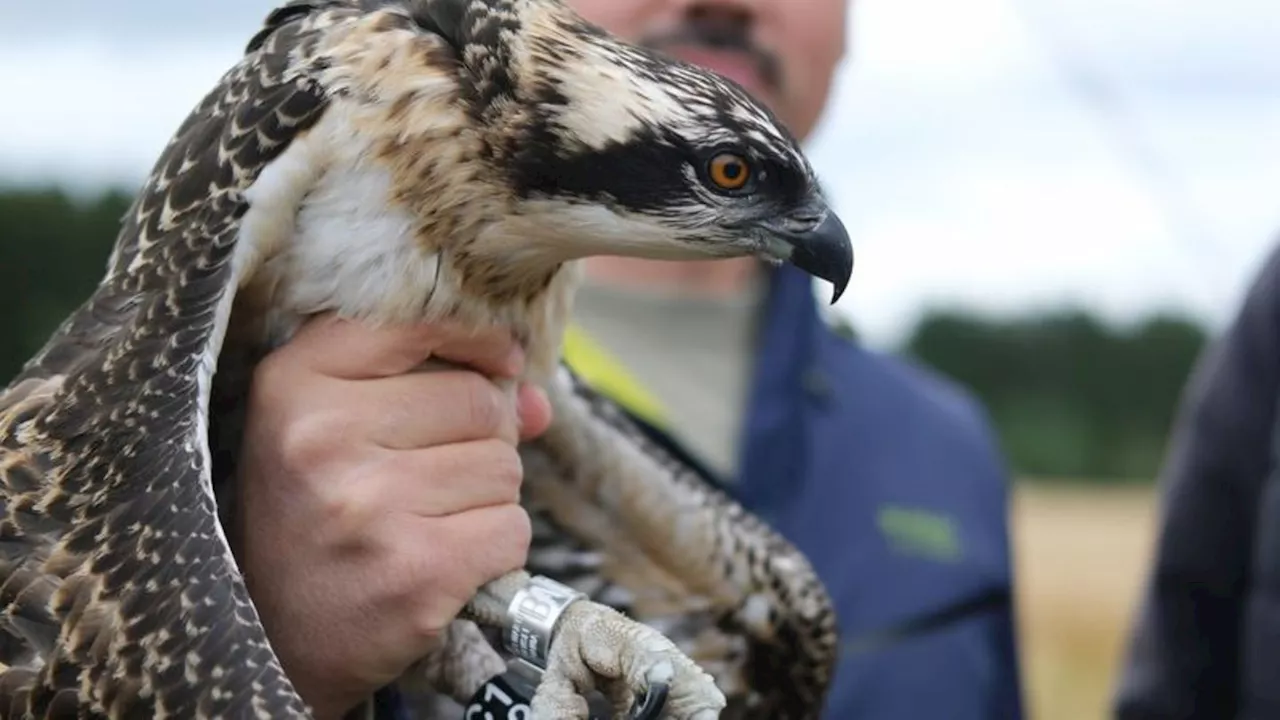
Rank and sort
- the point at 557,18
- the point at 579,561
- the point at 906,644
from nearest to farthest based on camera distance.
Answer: the point at 557,18 → the point at 579,561 → the point at 906,644

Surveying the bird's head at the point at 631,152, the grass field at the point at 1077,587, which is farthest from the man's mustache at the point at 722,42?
the grass field at the point at 1077,587

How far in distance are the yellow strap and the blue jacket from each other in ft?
0.71

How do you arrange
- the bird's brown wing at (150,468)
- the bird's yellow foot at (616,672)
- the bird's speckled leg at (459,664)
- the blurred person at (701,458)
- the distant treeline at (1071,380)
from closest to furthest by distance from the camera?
the bird's brown wing at (150,468)
the bird's yellow foot at (616,672)
the blurred person at (701,458)
the bird's speckled leg at (459,664)
the distant treeline at (1071,380)

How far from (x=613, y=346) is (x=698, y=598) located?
129 cm

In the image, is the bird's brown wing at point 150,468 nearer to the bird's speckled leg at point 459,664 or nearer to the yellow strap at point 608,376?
the bird's speckled leg at point 459,664

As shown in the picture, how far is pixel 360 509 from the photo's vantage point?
8.14 ft

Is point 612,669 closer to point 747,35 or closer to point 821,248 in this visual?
point 821,248

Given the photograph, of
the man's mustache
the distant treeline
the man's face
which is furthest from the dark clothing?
the distant treeline

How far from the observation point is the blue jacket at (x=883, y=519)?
3912mm

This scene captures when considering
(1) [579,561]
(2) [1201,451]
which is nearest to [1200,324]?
(2) [1201,451]

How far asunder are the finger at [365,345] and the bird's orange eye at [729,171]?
464 millimetres

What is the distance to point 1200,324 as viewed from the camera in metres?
30.5

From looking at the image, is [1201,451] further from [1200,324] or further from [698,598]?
[1200,324]

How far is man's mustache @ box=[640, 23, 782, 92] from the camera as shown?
387 cm
